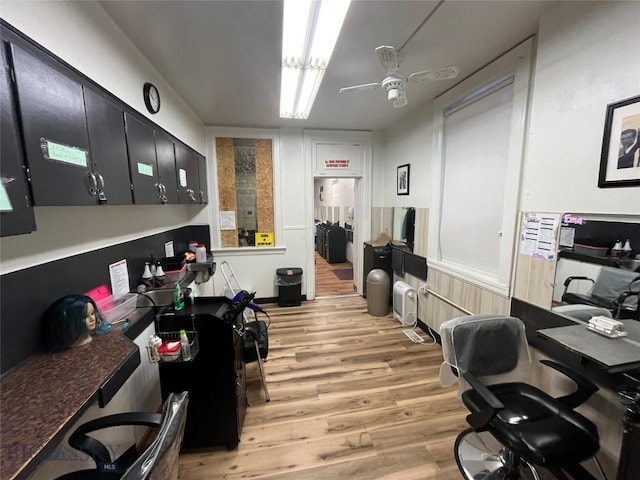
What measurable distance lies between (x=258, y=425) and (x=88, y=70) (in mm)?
2558

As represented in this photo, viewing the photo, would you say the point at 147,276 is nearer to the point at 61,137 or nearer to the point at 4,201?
the point at 61,137

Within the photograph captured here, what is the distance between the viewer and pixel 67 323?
120 centimetres

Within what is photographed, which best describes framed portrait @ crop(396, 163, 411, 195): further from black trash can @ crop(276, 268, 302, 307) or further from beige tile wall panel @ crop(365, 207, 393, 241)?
black trash can @ crop(276, 268, 302, 307)

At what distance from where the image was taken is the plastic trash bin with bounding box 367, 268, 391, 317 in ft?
12.3

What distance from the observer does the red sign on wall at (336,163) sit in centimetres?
426

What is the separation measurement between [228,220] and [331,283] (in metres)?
2.46

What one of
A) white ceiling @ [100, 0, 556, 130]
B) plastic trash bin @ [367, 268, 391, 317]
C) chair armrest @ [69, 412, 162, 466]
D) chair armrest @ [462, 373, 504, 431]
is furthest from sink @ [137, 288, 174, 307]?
plastic trash bin @ [367, 268, 391, 317]

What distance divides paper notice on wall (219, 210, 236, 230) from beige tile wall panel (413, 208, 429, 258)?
277cm

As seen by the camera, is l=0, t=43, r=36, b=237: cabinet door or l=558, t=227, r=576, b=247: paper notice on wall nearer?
l=0, t=43, r=36, b=237: cabinet door

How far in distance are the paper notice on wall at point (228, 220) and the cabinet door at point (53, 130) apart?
114 inches

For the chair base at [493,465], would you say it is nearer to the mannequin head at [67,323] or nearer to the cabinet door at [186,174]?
the mannequin head at [67,323]

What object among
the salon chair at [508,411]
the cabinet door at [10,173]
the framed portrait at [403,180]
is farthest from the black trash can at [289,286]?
the cabinet door at [10,173]

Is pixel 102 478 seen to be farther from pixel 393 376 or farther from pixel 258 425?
pixel 393 376

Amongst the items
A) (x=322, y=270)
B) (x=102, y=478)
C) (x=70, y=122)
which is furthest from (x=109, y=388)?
(x=322, y=270)
